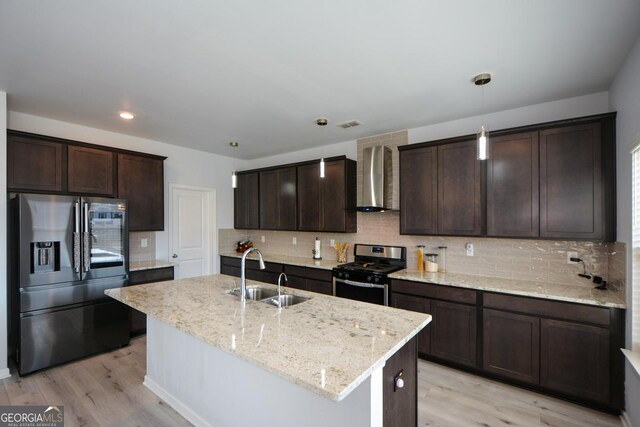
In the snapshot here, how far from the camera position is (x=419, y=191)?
3412 mm

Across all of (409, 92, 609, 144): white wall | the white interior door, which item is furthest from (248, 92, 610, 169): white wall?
the white interior door

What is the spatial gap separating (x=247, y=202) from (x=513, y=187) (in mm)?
3943

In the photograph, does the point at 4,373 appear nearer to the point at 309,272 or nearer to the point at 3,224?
the point at 3,224

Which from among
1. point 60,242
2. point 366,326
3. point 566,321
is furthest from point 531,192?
point 60,242

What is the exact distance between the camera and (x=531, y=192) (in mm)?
2740

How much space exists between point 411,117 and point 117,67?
2795 mm

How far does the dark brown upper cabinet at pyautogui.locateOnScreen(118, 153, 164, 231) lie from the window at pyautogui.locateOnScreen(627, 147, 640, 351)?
4798 millimetres

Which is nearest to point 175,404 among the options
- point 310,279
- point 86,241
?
point 86,241

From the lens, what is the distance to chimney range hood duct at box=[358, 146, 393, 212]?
371 centimetres

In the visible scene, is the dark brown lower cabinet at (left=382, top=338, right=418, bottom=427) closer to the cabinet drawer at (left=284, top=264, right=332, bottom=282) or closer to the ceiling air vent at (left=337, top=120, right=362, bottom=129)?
the cabinet drawer at (left=284, top=264, right=332, bottom=282)

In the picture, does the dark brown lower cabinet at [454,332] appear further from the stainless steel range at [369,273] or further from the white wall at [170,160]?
the white wall at [170,160]

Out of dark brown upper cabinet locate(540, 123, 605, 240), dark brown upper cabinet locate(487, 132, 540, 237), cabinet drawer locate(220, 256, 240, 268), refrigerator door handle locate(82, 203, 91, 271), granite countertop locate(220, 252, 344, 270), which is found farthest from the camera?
cabinet drawer locate(220, 256, 240, 268)

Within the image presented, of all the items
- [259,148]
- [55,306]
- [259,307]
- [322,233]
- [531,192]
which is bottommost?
[55,306]

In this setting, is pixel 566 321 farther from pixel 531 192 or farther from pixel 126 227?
pixel 126 227
